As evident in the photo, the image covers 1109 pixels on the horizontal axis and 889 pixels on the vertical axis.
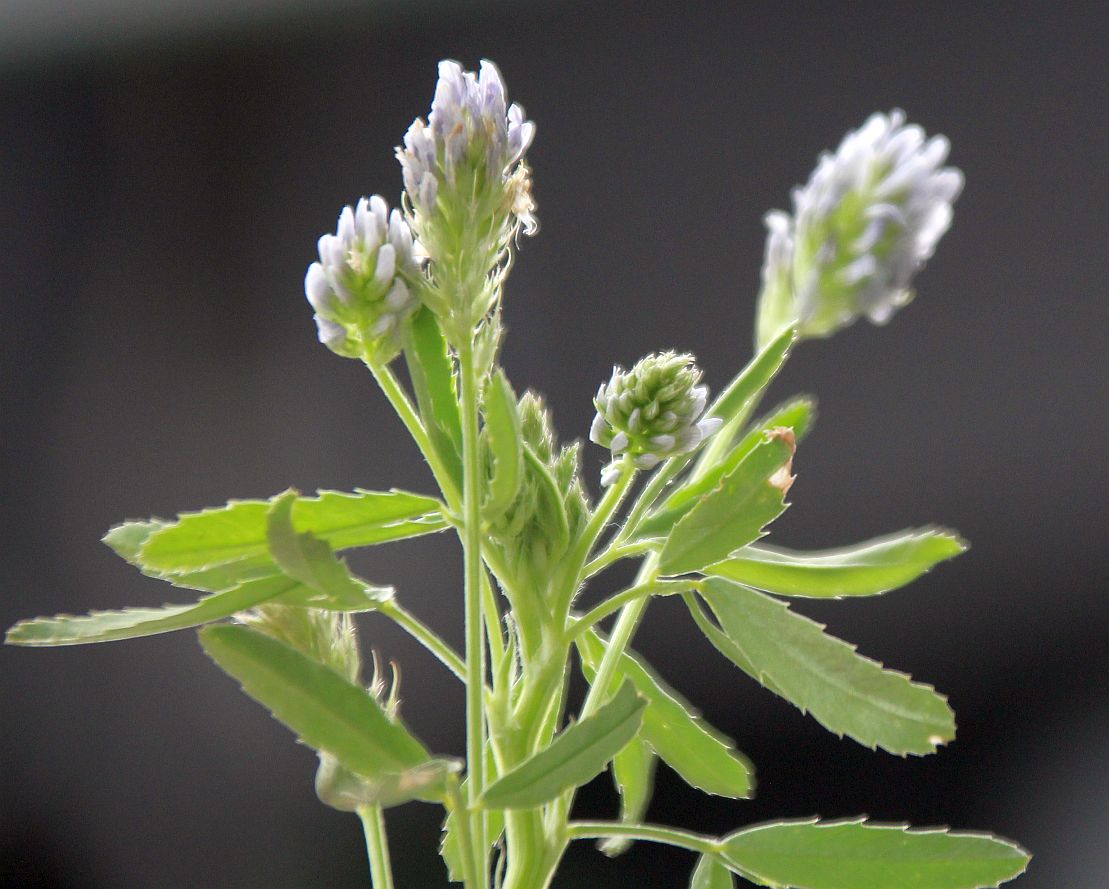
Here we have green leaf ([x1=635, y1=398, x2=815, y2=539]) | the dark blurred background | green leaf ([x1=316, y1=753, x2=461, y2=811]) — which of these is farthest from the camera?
the dark blurred background

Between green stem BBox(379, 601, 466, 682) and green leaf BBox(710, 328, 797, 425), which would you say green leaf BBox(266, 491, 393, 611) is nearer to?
green stem BBox(379, 601, 466, 682)

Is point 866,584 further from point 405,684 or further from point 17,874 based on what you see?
point 17,874

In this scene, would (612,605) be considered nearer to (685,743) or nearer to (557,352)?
(685,743)

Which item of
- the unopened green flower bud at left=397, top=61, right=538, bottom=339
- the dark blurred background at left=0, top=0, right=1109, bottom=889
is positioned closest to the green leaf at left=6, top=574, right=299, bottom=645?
the unopened green flower bud at left=397, top=61, right=538, bottom=339

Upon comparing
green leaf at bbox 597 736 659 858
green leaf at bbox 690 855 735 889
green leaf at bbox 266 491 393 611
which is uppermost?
green leaf at bbox 266 491 393 611

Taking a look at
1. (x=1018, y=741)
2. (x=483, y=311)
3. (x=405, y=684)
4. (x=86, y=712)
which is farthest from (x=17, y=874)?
(x=483, y=311)

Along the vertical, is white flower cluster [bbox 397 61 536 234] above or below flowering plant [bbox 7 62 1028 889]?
above

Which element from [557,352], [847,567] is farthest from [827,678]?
[557,352]

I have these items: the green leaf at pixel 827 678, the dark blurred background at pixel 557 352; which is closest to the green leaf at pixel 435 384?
the green leaf at pixel 827 678
